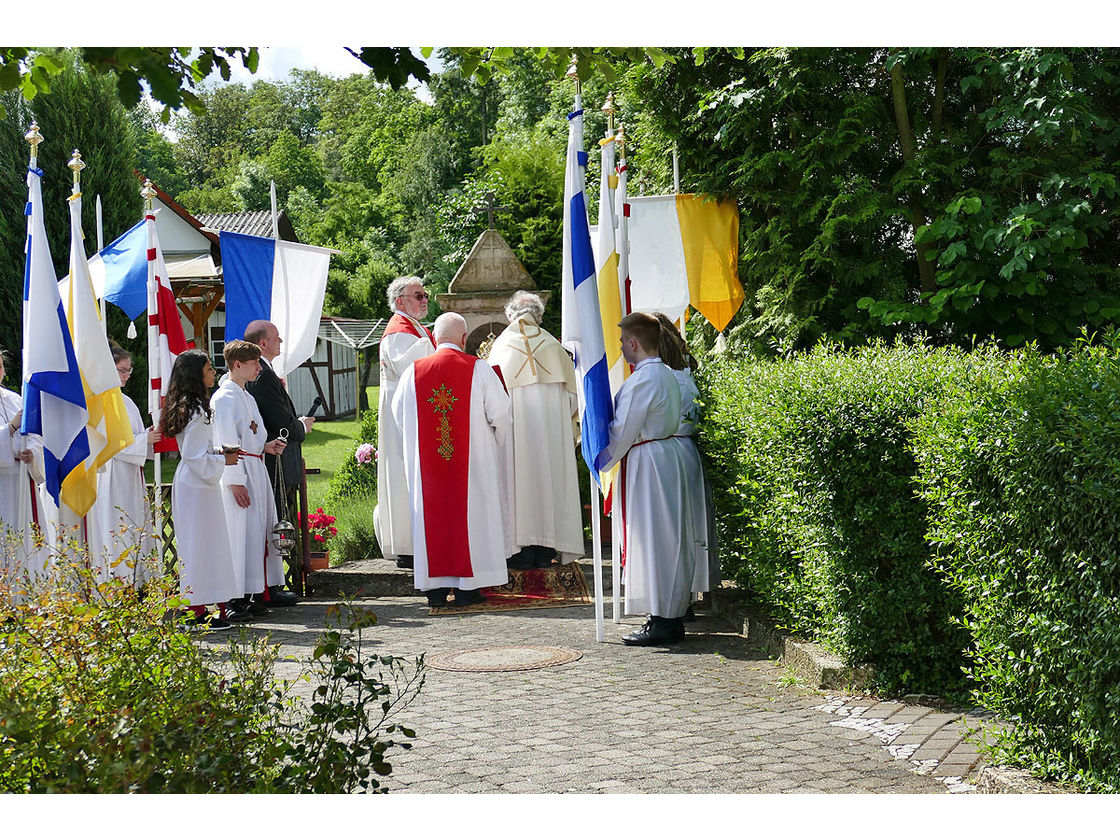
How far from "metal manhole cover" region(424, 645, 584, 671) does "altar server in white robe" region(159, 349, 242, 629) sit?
6.88ft

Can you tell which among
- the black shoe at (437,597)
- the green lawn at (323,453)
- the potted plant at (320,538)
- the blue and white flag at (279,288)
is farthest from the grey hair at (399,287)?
the green lawn at (323,453)

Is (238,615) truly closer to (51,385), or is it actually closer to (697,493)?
(51,385)

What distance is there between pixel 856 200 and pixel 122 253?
6.74m

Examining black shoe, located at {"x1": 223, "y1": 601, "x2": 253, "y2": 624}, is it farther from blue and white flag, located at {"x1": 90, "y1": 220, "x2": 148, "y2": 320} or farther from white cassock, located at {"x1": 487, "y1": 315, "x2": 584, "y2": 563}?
blue and white flag, located at {"x1": 90, "y1": 220, "x2": 148, "y2": 320}

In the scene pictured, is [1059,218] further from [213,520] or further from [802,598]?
[213,520]

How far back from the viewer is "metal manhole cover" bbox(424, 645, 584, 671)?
7.17m

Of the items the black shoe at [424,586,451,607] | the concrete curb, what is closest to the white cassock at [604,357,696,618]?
the concrete curb

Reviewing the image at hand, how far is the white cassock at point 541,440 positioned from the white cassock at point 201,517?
2.61m

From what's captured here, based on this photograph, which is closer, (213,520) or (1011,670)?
(1011,670)

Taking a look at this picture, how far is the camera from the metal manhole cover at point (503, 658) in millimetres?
7168

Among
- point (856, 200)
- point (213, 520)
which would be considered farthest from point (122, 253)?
point (856, 200)

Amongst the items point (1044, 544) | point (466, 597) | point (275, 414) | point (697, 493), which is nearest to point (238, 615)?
point (275, 414)

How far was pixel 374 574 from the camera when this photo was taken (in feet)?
34.2

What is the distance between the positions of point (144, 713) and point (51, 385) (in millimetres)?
5617
